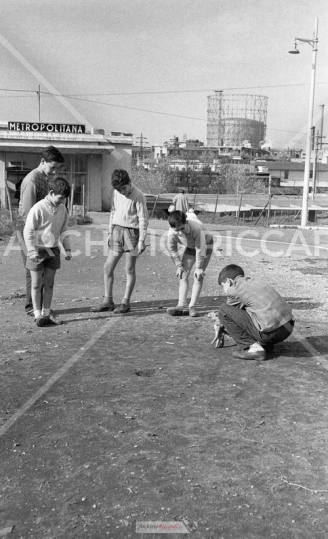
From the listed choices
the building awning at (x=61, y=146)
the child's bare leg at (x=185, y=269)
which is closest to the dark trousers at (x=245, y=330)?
the child's bare leg at (x=185, y=269)

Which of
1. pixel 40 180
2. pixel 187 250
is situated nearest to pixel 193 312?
pixel 187 250

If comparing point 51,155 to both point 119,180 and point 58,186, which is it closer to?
point 58,186

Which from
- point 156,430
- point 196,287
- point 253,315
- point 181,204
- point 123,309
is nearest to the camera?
point 156,430

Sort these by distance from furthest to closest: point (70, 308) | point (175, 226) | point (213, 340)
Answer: point (70, 308) < point (175, 226) < point (213, 340)

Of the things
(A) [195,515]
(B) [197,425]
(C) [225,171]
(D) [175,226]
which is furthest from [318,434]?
(C) [225,171]

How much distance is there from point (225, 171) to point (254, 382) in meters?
77.2

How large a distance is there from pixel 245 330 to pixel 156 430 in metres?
1.82

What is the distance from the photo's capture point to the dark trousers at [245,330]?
18.8ft

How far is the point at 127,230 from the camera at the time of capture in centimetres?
770

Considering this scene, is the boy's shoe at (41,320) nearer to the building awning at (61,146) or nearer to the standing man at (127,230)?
the standing man at (127,230)

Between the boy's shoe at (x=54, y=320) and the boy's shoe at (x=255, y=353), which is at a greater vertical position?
the boy's shoe at (x=255, y=353)

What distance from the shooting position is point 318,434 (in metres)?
4.20

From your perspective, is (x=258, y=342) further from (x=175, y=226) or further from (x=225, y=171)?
(x=225, y=171)

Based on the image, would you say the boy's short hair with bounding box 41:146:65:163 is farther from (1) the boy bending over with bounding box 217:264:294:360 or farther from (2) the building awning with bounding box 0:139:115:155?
(2) the building awning with bounding box 0:139:115:155
